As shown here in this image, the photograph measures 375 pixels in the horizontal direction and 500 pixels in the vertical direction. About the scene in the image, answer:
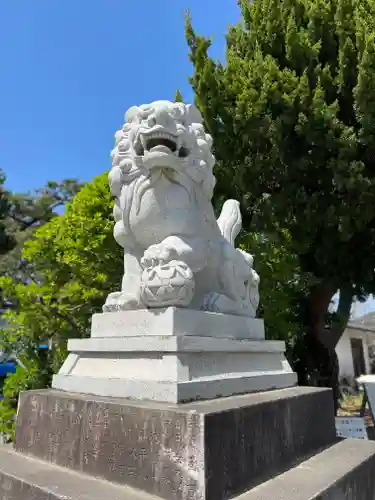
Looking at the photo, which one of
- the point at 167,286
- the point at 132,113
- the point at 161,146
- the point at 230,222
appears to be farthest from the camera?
the point at 230,222

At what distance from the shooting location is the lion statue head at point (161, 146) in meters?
2.58

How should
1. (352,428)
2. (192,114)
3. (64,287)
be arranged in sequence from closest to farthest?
(192,114) → (352,428) → (64,287)

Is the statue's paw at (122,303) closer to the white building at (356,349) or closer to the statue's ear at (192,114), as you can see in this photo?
the statue's ear at (192,114)

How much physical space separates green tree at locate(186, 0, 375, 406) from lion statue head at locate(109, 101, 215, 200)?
13.9ft

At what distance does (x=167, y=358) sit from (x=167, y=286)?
41cm

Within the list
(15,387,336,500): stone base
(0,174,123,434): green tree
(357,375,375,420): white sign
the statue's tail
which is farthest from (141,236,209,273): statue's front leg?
(357,375,375,420): white sign

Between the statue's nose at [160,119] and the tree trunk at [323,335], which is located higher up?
the statue's nose at [160,119]

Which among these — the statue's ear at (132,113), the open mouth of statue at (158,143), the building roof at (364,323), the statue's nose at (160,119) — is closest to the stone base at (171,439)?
the open mouth of statue at (158,143)

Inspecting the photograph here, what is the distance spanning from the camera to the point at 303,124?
6.53m

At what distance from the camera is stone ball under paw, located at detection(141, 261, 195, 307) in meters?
2.28

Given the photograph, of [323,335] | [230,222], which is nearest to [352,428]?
[230,222]

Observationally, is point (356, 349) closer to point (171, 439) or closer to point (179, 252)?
point (179, 252)

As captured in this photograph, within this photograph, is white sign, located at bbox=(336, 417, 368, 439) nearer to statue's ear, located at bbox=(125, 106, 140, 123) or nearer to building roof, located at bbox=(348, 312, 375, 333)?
statue's ear, located at bbox=(125, 106, 140, 123)

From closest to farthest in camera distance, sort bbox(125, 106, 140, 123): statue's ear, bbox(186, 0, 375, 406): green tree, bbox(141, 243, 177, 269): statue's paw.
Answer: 1. bbox(141, 243, 177, 269): statue's paw
2. bbox(125, 106, 140, 123): statue's ear
3. bbox(186, 0, 375, 406): green tree
